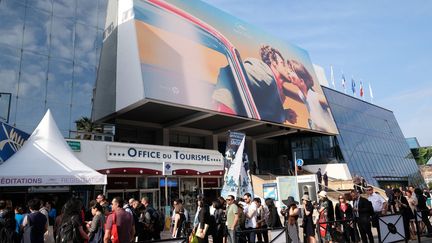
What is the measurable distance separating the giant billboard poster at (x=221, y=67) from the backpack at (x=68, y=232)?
16.5 m

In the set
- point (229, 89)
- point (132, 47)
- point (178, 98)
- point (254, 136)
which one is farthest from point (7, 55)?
point (254, 136)

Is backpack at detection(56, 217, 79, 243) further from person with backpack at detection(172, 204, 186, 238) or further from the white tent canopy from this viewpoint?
the white tent canopy

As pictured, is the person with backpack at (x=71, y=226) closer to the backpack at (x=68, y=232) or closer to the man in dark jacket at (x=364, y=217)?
the backpack at (x=68, y=232)

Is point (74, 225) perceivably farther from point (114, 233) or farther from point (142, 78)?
point (142, 78)

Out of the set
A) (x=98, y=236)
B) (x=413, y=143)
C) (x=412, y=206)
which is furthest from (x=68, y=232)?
(x=413, y=143)

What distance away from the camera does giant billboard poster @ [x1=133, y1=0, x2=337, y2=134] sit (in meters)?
23.9

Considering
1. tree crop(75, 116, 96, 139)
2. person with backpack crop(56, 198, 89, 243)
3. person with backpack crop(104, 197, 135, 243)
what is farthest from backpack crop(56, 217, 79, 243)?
tree crop(75, 116, 96, 139)

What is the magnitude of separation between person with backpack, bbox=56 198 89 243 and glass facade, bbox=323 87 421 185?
→ 35450 mm

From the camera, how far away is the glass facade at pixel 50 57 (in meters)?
19.4

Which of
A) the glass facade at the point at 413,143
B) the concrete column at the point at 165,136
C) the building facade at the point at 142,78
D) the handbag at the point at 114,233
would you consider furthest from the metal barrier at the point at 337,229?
the glass facade at the point at 413,143

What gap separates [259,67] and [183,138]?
368 inches

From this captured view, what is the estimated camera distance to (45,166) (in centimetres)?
1201

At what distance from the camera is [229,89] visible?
1101 inches

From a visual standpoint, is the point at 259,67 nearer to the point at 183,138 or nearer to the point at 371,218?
the point at 183,138
